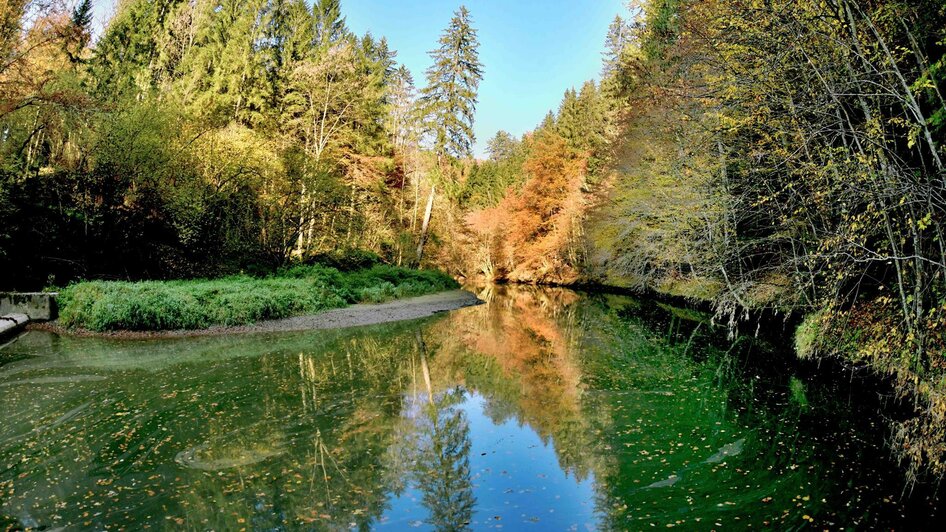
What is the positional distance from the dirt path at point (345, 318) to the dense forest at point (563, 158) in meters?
4.26

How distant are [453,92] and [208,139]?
1489cm

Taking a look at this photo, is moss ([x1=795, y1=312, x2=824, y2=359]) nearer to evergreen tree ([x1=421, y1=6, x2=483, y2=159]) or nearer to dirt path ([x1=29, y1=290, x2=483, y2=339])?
dirt path ([x1=29, y1=290, x2=483, y2=339])

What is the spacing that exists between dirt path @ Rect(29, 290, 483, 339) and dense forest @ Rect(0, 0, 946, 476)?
4.26m

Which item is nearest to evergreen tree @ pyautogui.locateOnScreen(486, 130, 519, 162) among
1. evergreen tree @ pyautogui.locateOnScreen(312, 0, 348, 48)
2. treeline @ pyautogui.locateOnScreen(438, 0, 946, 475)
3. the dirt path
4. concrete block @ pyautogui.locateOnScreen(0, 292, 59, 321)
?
treeline @ pyautogui.locateOnScreen(438, 0, 946, 475)

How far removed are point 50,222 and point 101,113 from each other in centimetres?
373

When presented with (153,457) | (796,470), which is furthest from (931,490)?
(153,457)

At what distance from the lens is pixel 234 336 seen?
47.2 ft

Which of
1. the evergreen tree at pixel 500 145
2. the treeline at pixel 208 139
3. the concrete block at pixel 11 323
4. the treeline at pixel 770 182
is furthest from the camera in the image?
the evergreen tree at pixel 500 145

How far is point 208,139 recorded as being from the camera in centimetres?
2023

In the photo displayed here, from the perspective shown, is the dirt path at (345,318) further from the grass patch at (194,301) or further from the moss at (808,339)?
the moss at (808,339)

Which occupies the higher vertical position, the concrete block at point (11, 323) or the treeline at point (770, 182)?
the treeline at point (770, 182)

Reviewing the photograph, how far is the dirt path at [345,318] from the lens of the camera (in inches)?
550

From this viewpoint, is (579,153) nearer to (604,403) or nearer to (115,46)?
(115,46)

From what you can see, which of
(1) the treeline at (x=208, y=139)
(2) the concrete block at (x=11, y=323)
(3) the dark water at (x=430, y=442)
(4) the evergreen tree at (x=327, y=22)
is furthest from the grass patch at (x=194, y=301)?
(4) the evergreen tree at (x=327, y=22)
